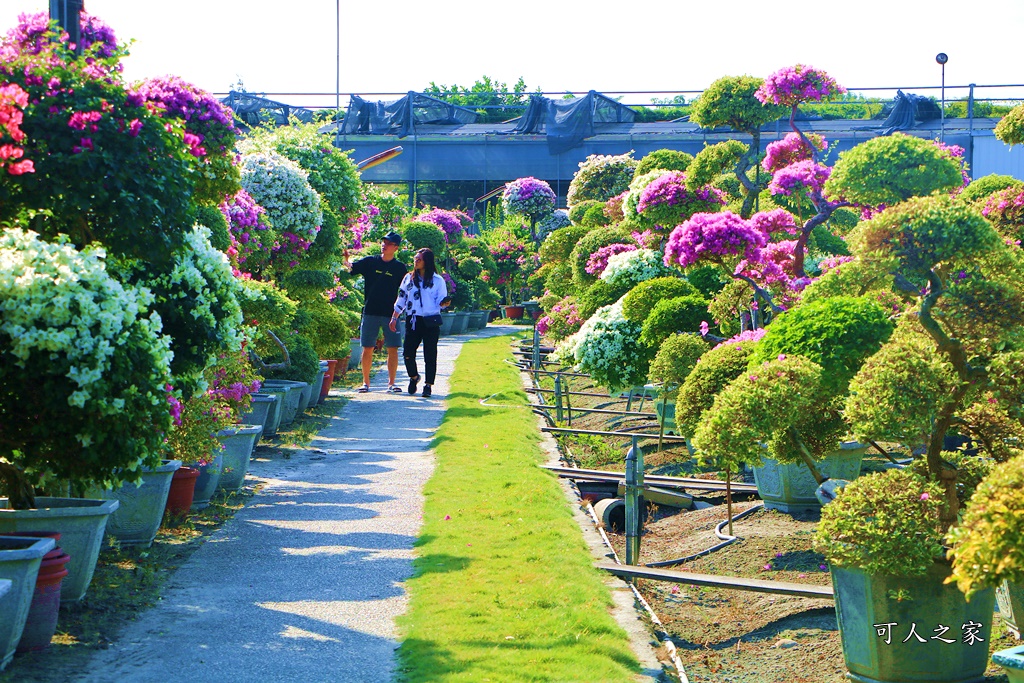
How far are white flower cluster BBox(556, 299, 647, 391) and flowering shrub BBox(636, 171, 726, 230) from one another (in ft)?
3.23

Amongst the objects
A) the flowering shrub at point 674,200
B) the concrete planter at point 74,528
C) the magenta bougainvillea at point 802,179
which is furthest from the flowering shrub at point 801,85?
the concrete planter at point 74,528

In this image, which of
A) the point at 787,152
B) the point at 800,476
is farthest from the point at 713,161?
the point at 800,476

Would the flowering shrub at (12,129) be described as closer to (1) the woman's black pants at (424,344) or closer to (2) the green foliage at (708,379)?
(2) the green foliage at (708,379)

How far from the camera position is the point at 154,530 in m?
6.20

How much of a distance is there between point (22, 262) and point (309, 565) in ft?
7.79

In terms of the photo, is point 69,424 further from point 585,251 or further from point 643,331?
point 585,251

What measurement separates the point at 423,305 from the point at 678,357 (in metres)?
5.33

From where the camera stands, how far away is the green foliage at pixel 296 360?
11.1 meters

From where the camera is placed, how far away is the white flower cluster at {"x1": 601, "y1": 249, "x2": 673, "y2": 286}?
37.6 ft

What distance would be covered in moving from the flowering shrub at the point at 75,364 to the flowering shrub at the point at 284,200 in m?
7.17

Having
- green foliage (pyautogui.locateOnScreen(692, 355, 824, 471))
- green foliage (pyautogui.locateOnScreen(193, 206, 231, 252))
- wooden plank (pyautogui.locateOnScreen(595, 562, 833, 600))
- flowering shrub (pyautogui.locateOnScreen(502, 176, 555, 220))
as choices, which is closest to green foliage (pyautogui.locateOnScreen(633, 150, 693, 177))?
green foliage (pyautogui.locateOnScreen(193, 206, 231, 252))

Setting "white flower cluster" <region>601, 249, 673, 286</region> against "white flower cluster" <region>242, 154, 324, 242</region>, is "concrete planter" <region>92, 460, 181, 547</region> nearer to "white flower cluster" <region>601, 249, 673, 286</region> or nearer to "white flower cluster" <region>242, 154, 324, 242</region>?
"white flower cluster" <region>242, 154, 324, 242</region>

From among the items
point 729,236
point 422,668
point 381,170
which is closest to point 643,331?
point 729,236

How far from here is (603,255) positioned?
12.9 m
